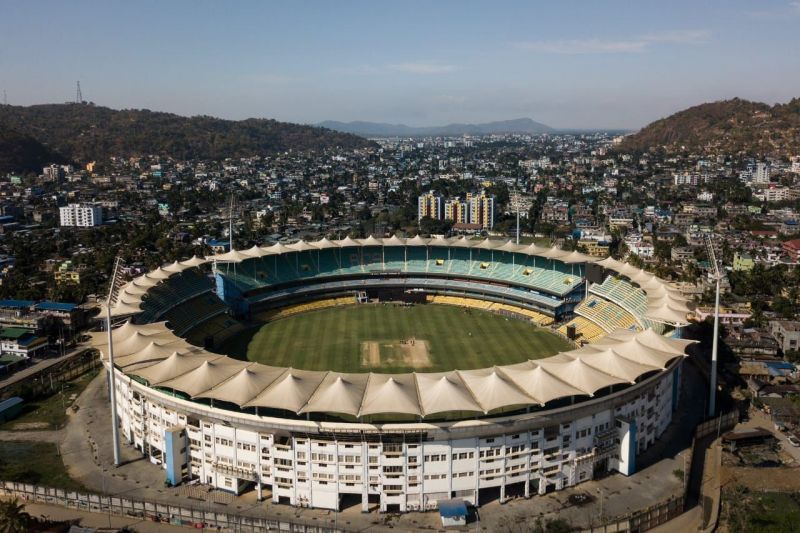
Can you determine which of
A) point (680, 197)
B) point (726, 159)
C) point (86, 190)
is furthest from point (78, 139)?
point (726, 159)

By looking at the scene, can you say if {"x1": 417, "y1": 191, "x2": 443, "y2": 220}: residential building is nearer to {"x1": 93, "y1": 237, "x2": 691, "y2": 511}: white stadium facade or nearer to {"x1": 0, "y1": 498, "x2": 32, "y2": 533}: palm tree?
{"x1": 93, "y1": 237, "x2": 691, "y2": 511}: white stadium facade

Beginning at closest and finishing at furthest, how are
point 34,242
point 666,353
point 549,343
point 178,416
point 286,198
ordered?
point 178,416 < point 666,353 < point 549,343 < point 34,242 < point 286,198

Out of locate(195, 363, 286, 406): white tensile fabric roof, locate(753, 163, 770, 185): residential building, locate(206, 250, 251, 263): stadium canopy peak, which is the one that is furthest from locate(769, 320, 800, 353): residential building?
locate(753, 163, 770, 185): residential building

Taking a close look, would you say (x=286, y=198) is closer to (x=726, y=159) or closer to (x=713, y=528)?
(x=726, y=159)

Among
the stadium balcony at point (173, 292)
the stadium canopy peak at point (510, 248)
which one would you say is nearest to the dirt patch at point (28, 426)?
the stadium balcony at point (173, 292)

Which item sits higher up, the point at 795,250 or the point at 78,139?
the point at 78,139

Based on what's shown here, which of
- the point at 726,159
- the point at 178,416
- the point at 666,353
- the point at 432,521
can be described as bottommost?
the point at 432,521

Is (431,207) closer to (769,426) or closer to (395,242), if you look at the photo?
(395,242)
